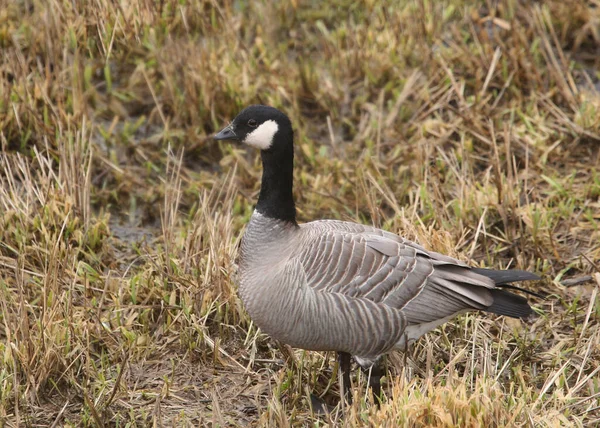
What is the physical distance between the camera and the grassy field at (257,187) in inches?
166

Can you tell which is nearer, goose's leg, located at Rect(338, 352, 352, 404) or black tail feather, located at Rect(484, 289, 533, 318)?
black tail feather, located at Rect(484, 289, 533, 318)

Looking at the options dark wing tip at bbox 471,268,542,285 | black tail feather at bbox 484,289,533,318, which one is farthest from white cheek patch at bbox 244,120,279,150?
black tail feather at bbox 484,289,533,318

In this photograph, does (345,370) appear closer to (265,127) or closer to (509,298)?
(509,298)

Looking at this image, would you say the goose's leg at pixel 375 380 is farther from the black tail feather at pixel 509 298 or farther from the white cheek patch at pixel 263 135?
the white cheek patch at pixel 263 135

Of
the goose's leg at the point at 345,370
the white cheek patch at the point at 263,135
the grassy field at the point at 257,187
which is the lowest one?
the goose's leg at the point at 345,370

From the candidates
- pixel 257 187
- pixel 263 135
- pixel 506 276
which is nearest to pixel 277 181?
pixel 263 135

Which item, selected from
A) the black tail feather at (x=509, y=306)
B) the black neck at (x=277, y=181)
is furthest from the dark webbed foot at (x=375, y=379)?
the black neck at (x=277, y=181)

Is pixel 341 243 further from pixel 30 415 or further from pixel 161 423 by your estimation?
pixel 30 415

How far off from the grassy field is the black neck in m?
0.62

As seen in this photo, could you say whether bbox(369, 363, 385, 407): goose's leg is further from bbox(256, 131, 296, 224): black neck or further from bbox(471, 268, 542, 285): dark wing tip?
bbox(256, 131, 296, 224): black neck

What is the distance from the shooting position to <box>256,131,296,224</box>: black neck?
4.27 metres

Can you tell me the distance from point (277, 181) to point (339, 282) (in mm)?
612

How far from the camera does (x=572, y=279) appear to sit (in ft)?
16.7

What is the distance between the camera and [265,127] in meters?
4.25
